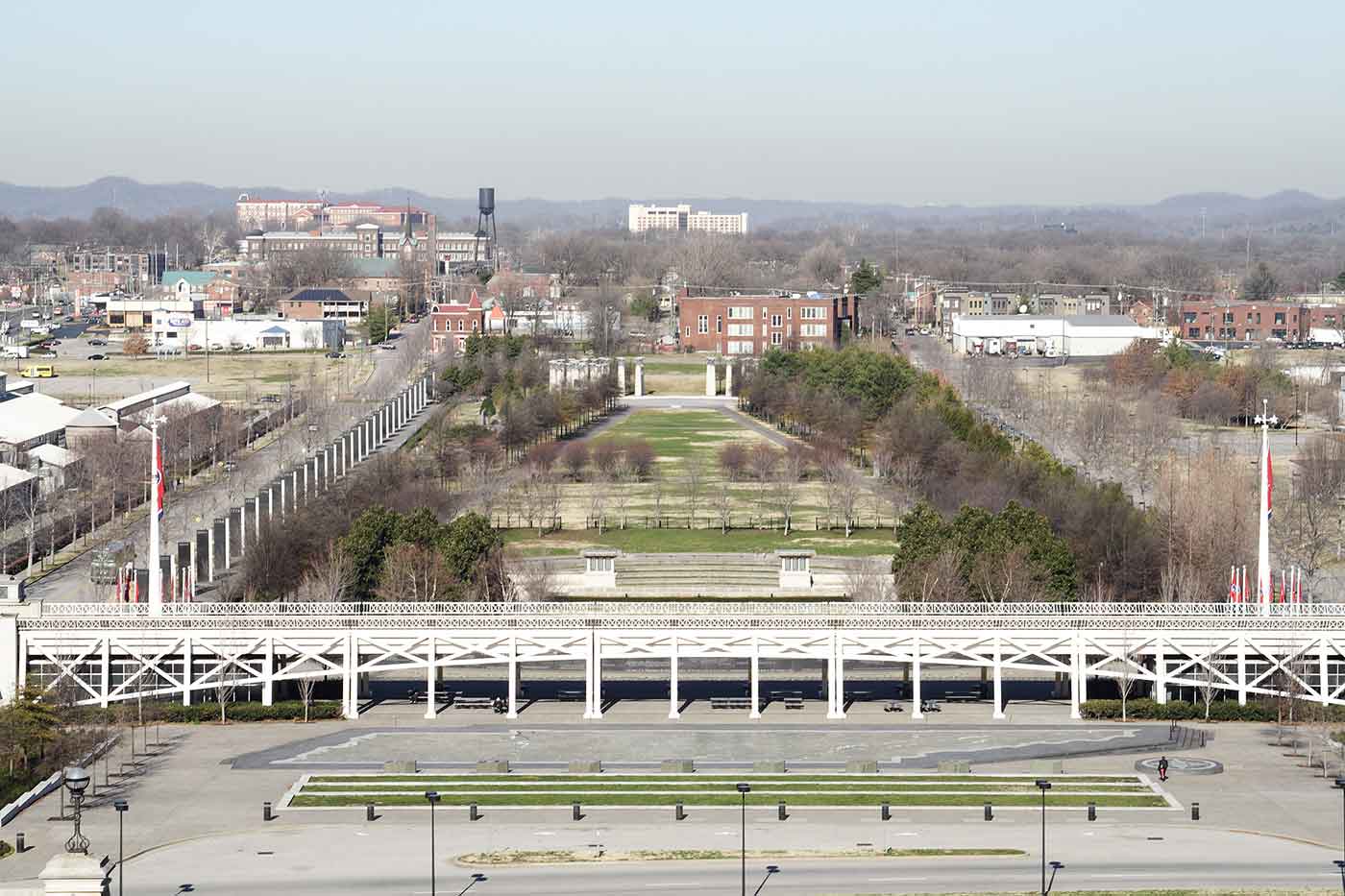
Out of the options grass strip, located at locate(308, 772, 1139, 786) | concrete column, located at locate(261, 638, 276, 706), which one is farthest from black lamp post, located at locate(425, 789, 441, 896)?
concrete column, located at locate(261, 638, 276, 706)

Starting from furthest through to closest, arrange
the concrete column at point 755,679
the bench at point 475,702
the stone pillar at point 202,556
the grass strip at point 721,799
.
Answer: the stone pillar at point 202,556, the bench at point 475,702, the concrete column at point 755,679, the grass strip at point 721,799

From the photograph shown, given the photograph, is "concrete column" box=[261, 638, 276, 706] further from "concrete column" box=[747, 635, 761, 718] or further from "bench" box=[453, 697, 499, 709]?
"concrete column" box=[747, 635, 761, 718]

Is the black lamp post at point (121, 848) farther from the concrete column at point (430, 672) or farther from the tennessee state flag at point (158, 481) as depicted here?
the tennessee state flag at point (158, 481)

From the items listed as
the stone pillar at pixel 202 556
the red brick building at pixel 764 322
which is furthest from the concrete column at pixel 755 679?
the red brick building at pixel 764 322

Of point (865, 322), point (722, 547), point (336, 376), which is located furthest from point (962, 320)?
point (722, 547)

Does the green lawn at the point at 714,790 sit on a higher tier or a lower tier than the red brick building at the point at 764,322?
lower

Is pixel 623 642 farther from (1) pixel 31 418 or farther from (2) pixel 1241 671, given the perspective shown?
(1) pixel 31 418
